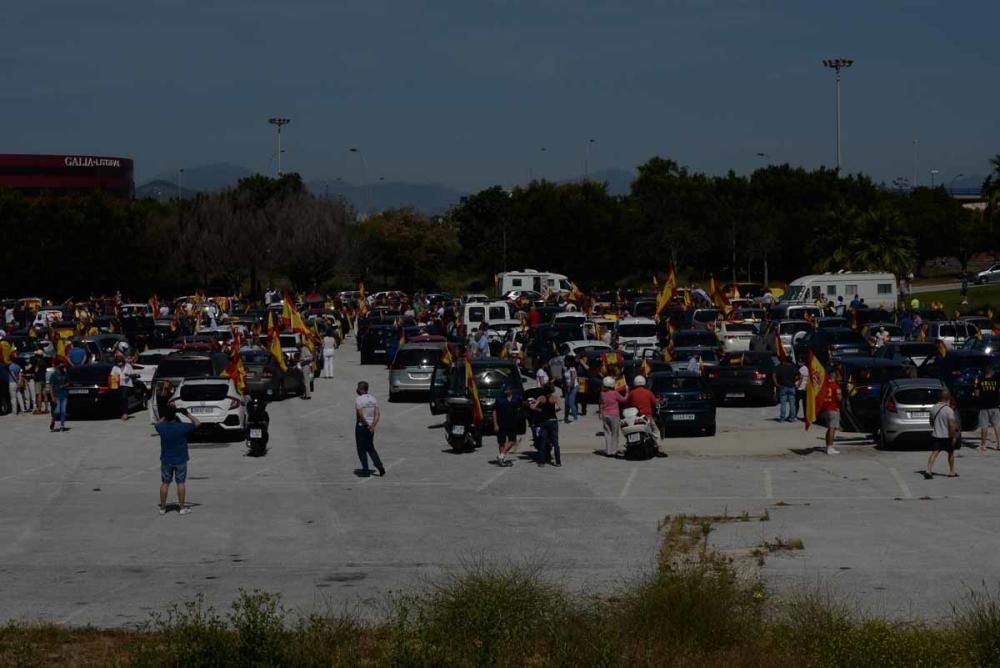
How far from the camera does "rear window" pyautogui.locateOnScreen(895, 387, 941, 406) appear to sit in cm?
2739

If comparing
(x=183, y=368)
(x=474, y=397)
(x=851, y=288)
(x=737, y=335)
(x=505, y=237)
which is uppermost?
(x=505, y=237)

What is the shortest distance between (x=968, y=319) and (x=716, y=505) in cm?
2891

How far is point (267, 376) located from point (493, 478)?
15.5m

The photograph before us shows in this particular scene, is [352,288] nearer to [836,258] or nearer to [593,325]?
[836,258]

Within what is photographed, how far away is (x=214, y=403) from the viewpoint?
3092 cm

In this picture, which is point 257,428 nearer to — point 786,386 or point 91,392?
point 91,392

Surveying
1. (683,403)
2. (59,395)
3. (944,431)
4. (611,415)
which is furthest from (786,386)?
(59,395)

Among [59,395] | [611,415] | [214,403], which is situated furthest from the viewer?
[59,395]

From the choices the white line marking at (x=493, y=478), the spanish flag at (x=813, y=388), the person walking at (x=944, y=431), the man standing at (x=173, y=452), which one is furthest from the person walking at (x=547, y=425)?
the man standing at (x=173, y=452)

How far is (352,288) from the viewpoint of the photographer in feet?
369

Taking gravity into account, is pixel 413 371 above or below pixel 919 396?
above

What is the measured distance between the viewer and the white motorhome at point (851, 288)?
214 ft

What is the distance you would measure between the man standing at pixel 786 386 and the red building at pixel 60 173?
14104cm

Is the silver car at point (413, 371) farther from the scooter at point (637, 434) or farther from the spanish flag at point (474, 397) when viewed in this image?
the scooter at point (637, 434)
